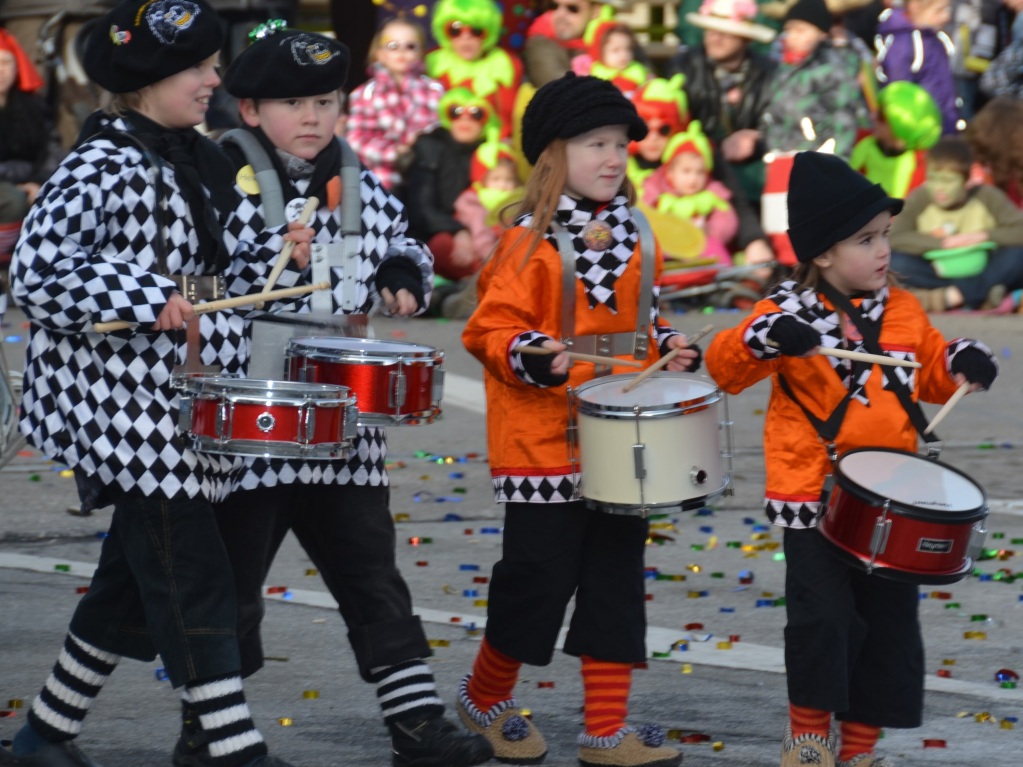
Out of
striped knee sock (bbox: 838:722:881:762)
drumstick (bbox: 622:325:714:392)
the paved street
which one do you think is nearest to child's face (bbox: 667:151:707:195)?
the paved street

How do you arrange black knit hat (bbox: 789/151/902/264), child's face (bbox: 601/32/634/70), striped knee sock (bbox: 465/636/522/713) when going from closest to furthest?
black knit hat (bbox: 789/151/902/264), striped knee sock (bbox: 465/636/522/713), child's face (bbox: 601/32/634/70)

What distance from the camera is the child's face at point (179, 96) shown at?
4371 mm

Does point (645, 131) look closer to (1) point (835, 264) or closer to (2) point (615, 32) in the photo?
(1) point (835, 264)

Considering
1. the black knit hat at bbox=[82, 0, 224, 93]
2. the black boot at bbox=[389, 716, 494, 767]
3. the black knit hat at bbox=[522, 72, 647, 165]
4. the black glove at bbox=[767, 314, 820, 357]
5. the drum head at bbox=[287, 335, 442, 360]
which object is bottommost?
the black boot at bbox=[389, 716, 494, 767]

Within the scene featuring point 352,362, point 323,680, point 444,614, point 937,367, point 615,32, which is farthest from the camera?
point 615,32

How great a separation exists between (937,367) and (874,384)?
22 centimetres

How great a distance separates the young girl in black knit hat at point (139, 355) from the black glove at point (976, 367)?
1.53m

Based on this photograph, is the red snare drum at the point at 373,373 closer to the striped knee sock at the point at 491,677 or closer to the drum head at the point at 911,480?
the striped knee sock at the point at 491,677

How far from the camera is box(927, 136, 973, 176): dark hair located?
12891 millimetres

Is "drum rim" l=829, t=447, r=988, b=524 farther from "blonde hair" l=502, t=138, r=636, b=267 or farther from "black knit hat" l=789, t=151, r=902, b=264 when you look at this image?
"blonde hair" l=502, t=138, r=636, b=267

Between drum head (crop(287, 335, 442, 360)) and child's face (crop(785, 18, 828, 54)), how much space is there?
925 centimetres

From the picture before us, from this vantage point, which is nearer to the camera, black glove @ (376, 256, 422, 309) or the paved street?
black glove @ (376, 256, 422, 309)

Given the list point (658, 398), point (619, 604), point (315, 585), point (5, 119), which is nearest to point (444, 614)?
point (315, 585)

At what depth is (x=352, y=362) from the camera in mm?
4395
